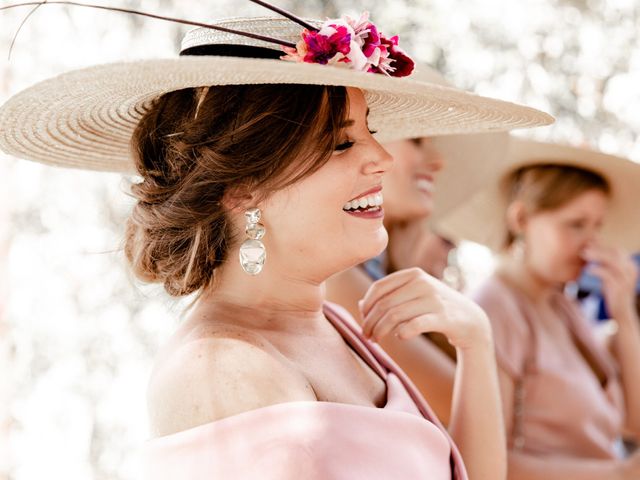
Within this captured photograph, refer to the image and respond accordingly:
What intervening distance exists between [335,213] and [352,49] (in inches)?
10.8

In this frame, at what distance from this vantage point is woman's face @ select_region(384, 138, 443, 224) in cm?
240

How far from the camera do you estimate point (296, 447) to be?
1223 millimetres

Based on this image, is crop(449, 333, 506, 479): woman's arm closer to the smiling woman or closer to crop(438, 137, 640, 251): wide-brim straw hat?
the smiling woman

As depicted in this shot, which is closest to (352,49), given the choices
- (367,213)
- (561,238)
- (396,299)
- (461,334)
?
(367,213)

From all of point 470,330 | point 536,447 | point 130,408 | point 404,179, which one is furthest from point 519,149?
point 130,408

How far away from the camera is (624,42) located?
446cm

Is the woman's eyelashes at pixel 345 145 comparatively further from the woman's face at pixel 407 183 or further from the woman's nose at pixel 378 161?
the woman's face at pixel 407 183

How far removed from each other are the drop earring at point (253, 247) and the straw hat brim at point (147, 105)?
0.73 feet

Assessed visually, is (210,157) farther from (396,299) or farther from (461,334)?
(461,334)

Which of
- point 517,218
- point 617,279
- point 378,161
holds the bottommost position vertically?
point 617,279

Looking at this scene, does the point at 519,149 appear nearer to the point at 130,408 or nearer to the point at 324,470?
the point at 130,408

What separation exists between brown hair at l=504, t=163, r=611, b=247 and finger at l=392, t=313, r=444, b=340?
1403 millimetres

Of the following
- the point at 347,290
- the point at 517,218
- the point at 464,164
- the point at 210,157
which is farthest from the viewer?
the point at 517,218

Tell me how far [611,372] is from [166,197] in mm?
2008
